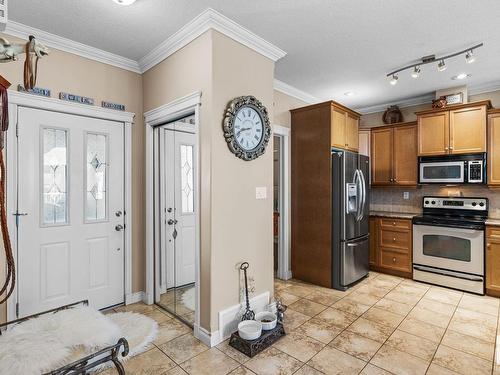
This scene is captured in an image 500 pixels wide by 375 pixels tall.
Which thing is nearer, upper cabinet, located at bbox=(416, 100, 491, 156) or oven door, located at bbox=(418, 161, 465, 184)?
upper cabinet, located at bbox=(416, 100, 491, 156)

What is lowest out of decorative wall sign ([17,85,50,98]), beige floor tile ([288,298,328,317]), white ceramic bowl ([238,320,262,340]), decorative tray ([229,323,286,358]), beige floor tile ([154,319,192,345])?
beige floor tile ([288,298,328,317])

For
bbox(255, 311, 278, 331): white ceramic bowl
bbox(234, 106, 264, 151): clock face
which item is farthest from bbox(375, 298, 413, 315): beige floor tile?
bbox(234, 106, 264, 151): clock face

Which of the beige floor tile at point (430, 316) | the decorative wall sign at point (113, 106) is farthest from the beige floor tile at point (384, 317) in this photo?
the decorative wall sign at point (113, 106)

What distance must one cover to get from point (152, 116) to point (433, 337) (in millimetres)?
3487

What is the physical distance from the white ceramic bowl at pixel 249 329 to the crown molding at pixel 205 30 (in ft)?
8.30

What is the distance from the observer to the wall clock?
8.18 feet

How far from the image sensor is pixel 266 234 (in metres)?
2.90

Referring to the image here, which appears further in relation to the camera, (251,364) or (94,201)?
(94,201)

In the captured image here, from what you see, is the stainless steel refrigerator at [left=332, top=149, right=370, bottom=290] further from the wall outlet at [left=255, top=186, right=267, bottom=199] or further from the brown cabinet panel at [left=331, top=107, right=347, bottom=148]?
the wall outlet at [left=255, top=186, right=267, bottom=199]

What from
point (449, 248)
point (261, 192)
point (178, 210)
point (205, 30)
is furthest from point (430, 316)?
point (205, 30)

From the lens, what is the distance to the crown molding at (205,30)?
237 centimetres

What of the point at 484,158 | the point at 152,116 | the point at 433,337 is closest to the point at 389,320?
the point at 433,337

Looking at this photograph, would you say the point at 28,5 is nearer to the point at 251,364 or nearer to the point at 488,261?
the point at 251,364

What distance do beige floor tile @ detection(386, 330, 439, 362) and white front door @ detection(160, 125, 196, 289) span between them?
1921 mm
